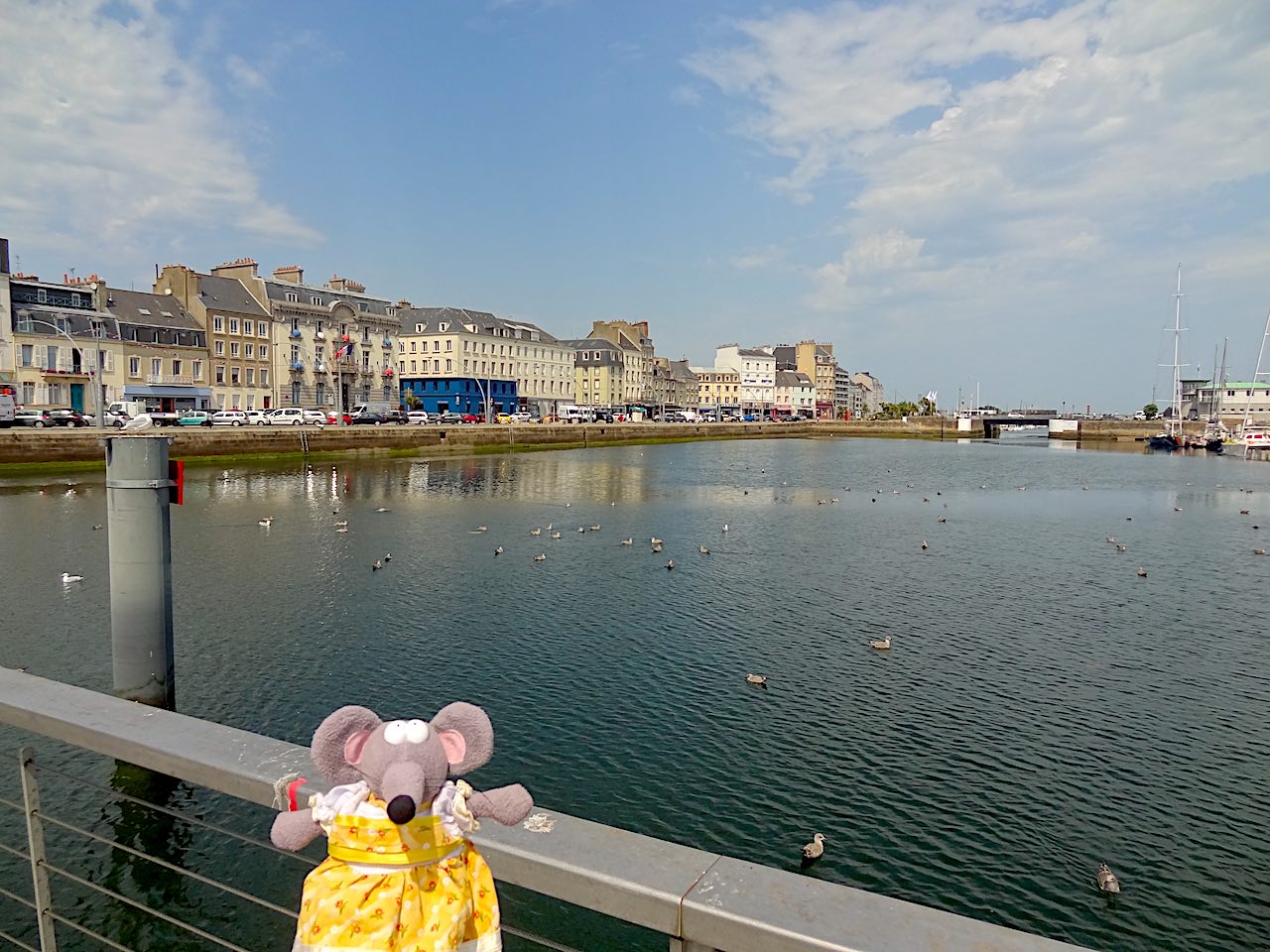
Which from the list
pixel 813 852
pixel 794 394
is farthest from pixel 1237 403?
pixel 813 852

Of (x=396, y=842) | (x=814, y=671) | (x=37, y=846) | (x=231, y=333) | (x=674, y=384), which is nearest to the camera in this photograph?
(x=396, y=842)

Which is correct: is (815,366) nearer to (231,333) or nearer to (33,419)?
(231,333)

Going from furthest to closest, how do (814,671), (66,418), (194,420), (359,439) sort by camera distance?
(359,439)
(194,420)
(66,418)
(814,671)

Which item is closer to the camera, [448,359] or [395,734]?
[395,734]

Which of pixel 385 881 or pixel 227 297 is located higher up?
pixel 227 297

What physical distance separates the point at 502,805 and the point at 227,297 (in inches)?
3293

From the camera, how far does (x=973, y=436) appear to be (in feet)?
463

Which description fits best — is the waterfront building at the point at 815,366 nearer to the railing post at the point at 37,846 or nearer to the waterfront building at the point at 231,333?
the waterfront building at the point at 231,333

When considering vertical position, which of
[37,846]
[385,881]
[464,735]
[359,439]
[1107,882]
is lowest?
[1107,882]

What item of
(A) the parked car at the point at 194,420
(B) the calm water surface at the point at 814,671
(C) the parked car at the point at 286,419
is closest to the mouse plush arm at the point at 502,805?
(B) the calm water surface at the point at 814,671

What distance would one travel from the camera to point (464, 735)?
256 centimetres

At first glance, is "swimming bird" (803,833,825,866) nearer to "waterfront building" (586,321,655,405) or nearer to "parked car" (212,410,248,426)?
"parked car" (212,410,248,426)

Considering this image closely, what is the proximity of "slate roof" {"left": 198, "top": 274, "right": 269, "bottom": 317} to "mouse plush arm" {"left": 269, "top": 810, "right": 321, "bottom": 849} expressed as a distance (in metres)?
80.4

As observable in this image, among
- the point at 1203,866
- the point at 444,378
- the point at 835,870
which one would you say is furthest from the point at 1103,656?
the point at 444,378
